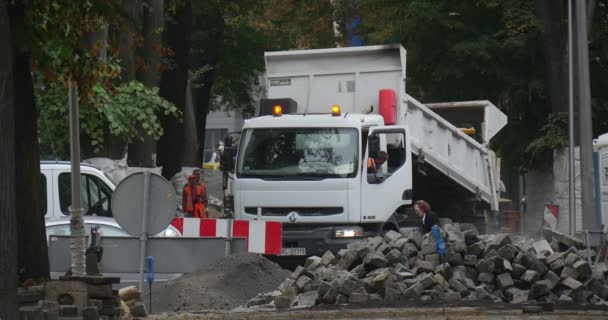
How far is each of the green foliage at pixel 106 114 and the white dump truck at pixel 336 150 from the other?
2.14 meters

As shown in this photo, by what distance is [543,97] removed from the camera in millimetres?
37812

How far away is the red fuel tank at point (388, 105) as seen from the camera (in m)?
24.4

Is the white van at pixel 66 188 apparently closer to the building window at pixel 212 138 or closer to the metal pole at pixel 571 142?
the metal pole at pixel 571 142

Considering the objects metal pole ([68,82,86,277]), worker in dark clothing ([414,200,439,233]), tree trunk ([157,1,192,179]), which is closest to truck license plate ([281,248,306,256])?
worker in dark clothing ([414,200,439,233])

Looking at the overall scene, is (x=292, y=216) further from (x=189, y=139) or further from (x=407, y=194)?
(x=189, y=139)

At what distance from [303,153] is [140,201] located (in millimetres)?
6502

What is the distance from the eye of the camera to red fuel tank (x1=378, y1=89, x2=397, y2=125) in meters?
24.4

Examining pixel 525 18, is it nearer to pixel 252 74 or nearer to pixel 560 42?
pixel 560 42

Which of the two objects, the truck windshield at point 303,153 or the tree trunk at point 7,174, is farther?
the truck windshield at point 303,153

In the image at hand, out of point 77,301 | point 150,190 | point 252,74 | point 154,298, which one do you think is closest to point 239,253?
point 154,298

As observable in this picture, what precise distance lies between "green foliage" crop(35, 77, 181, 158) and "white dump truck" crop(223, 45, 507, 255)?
7.02 feet

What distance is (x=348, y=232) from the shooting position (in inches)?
920

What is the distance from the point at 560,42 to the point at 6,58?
23.5 meters

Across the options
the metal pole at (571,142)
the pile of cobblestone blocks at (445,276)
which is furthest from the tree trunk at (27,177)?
the metal pole at (571,142)
